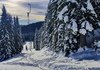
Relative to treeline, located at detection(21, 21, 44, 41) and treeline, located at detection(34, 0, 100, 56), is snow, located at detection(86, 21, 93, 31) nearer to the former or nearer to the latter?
treeline, located at detection(34, 0, 100, 56)

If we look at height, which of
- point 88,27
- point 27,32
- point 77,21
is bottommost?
point 27,32

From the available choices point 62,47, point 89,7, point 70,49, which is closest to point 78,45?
point 70,49

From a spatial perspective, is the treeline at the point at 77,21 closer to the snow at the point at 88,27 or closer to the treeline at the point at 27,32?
the snow at the point at 88,27

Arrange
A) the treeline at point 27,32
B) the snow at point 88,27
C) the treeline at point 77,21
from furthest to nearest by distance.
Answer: the treeline at point 27,32
the treeline at point 77,21
the snow at point 88,27

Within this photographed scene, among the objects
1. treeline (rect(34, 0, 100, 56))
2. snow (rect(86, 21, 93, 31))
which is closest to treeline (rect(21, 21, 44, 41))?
treeline (rect(34, 0, 100, 56))

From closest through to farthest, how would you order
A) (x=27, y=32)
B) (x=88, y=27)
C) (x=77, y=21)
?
(x=88, y=27) < (x=77, y=21) < (x=27, y=32)

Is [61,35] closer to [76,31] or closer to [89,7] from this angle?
[76,31]

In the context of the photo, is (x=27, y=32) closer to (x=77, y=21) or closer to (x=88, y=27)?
(x=77, y=21)

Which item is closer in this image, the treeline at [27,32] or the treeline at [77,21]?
the treeline at [77,21]

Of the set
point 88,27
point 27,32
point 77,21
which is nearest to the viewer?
point 88,27

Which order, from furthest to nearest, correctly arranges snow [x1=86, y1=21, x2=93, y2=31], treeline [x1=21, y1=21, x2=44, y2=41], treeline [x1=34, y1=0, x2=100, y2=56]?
treeline [x1=21, y1=21, x2=44, y2=41] → treeline [x1=34, y1=0, x2=100, y2=56] → snow [x1=86, y1=21, x2=93, y2=31]

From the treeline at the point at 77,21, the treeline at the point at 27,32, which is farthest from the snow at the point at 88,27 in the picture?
the treeline at the point at 27,32

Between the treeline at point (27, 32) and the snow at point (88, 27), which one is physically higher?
the snow at point (88, 27)

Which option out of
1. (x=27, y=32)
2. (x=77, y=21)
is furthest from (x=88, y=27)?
(x=27, y=32)
